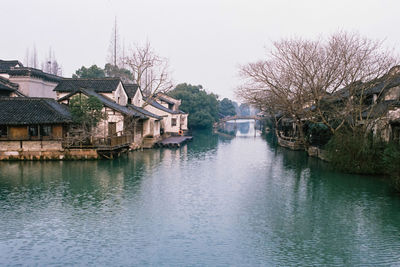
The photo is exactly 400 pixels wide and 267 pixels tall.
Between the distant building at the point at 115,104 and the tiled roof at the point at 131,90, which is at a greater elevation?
the tiled roof at the point at 131,90

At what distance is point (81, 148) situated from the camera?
2970cm

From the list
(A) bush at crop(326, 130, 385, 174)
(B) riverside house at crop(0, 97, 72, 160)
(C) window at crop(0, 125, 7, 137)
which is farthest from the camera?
(C) window at crop(0, 125, 7, 137)

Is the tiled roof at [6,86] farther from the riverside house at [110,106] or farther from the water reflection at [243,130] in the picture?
the water reflection at [243,130]

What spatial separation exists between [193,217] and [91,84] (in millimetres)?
27955

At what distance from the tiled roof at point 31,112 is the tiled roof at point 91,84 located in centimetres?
706

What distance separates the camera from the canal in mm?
11391

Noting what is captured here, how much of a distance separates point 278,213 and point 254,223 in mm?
1858

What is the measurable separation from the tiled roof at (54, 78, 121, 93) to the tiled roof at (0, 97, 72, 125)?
7.06 meters

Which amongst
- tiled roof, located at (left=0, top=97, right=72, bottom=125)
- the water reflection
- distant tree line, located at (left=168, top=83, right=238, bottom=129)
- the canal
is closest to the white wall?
tiled roof, located at (left=0, top=97, right=72, bottom=125)


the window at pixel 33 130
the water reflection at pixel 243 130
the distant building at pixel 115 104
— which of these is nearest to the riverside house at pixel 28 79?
the distant building at pixel 115 104

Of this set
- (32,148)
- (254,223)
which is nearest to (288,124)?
(32,148)

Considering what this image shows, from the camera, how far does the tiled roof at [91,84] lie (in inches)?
1490

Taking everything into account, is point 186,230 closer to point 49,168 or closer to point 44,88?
point 49,168

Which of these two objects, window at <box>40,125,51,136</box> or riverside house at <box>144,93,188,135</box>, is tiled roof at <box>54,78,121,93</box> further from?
riverside house at <box>144,93,188,135</box>
